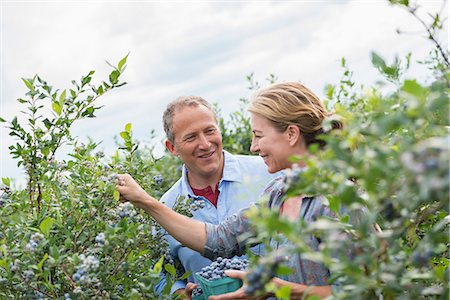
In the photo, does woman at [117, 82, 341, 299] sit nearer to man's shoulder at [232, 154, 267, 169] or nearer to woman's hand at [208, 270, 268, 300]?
woman's hand at [208, 270, 268, 300]

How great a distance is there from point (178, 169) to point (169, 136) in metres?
3.16

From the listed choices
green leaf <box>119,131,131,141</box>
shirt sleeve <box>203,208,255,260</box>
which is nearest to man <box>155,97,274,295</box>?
shirt sleeve <box>203,208,255,260</box>

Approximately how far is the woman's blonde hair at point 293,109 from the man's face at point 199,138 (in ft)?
2.40

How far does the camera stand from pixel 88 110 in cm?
317

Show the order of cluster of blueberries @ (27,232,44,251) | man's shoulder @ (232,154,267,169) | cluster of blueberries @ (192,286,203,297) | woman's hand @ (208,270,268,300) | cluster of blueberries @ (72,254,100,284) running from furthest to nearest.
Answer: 1. man's shoulder @ (232,154,267,169)
2. cluster of blueberries @ (192,286,203,297)
3. woman's hand @ (208,270,268,300)
4. cluster of blueberries @ (27,232,44,251)
5. cluster of blueberries @ (72,254,100,284)

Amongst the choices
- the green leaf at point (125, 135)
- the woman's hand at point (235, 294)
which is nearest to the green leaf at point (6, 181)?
the green leaf at point (125, 135)

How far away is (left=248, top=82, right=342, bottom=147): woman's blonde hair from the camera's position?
2947mm

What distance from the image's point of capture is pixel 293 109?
2.97m

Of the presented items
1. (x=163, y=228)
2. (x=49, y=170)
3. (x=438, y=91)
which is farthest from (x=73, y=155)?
(x=438, y=91)

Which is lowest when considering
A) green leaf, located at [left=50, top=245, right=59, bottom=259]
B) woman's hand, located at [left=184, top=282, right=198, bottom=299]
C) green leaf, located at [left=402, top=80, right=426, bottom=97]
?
woman's hand, located at [left=184, top=282, right=198, bottom=299]

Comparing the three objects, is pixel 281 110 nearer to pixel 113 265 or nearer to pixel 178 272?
pixel 113 265

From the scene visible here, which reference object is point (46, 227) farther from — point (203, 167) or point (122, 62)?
point (203, 167)

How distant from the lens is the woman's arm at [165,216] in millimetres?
2982

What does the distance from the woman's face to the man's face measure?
30.2 inches
